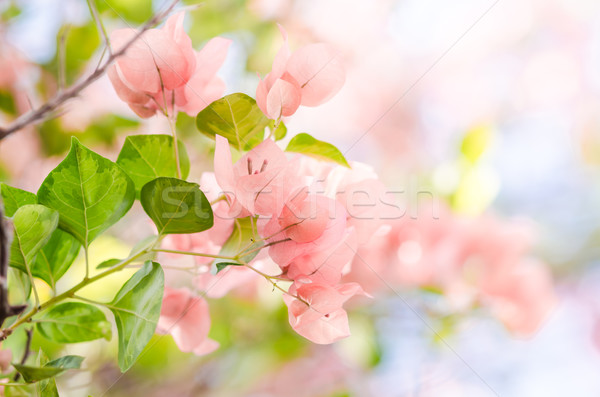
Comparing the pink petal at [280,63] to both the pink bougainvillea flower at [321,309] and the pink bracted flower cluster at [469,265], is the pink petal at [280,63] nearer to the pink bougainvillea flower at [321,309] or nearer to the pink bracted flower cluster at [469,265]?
the pink bougainvillea flower at [321,309]

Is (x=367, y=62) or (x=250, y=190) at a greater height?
(x=250, y=190)

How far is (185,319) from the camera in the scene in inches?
14.2

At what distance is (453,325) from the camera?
714 millimetres

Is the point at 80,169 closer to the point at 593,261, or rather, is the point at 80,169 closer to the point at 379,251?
the point at 379,251

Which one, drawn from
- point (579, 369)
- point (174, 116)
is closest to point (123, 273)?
point (174, 116)

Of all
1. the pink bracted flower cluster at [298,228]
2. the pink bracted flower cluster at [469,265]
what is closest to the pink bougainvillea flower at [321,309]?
the pink bracted flower cluster at [298,228]

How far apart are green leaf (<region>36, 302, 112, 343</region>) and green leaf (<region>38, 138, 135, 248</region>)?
0.16 feet

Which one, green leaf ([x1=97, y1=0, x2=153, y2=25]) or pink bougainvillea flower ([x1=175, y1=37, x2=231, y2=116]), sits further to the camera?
green leaf ([x1=97, y1=0, x2=153, y2=25])

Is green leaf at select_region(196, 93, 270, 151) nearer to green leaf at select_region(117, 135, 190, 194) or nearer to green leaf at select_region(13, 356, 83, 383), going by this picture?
green leaf at select_region(117, 135, 190, 194)

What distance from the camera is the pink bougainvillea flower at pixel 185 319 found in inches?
14.0

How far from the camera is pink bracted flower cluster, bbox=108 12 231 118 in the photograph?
11.8 inches

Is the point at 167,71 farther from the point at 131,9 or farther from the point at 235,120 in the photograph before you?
the point at 131,9

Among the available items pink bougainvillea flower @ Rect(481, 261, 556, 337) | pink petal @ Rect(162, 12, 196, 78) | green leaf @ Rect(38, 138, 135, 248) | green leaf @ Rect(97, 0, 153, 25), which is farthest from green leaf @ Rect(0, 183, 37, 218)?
pink bougainvillea flower @ Rect(481, 261, 556, 337)

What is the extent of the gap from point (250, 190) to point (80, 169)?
86mm
